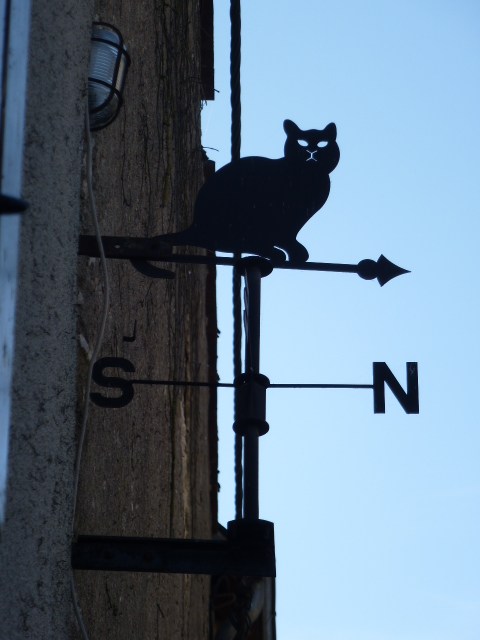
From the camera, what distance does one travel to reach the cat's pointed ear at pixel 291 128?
7.05 feet

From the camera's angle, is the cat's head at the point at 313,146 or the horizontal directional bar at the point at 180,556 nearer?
the horizontal directional bar at the point at 180,556

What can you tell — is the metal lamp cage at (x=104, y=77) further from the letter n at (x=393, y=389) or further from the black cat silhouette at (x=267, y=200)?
the letter n at (x=393, y=389)

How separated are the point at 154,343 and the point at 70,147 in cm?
159

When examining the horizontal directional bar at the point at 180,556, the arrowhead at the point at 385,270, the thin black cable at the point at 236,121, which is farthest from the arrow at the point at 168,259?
the thin black cable at the point at 236,121

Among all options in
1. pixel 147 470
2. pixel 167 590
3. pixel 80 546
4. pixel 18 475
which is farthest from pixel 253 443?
pixel 167 590

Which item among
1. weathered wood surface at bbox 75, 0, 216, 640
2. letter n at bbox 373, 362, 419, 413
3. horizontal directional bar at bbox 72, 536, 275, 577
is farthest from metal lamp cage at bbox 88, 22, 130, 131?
horizontal directional bar at bbox 72, 536, 275, 577

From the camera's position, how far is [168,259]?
1.83m

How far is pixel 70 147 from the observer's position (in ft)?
5.32

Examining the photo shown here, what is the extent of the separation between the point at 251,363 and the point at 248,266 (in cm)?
24

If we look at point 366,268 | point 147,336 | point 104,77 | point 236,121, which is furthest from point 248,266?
point 236,121

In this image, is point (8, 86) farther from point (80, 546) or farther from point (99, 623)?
point (99, 623)

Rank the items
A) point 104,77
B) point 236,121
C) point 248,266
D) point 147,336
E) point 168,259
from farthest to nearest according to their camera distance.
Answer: point 236,121, point 147,336, point 104,77, point 248,266, point 168,259

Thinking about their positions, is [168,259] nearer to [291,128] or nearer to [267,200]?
[267,200]

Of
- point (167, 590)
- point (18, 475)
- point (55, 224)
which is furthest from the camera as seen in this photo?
point (167, 590)
